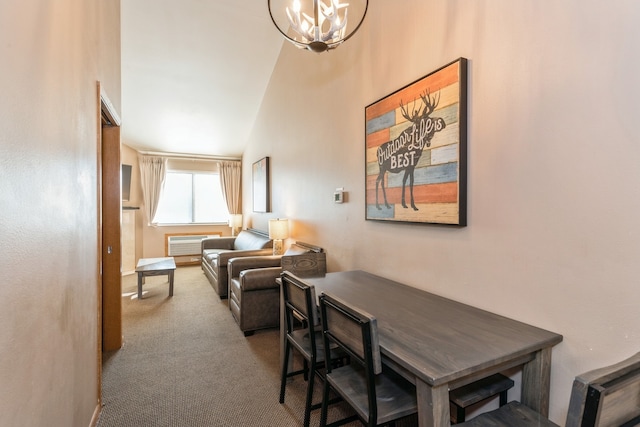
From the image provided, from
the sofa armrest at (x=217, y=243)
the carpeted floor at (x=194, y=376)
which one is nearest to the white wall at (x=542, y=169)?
the carpeted floor at (x=194, y=376)

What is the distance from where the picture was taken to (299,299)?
1812 mm

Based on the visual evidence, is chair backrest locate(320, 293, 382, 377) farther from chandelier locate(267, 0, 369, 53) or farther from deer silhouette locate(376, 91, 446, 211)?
chandelier locate(267, 0, 369, 53)

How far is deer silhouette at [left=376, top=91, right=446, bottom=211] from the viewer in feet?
6.07

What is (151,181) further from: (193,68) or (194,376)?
(194,376)

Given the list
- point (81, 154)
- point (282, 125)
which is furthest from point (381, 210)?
point (282, 125)

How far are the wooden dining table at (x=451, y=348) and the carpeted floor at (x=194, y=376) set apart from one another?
96cm

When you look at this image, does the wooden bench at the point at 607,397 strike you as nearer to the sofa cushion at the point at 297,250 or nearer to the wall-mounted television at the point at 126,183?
the sofa cushion at the point at 297,250

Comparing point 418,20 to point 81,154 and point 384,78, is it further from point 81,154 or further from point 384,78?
point 81,154

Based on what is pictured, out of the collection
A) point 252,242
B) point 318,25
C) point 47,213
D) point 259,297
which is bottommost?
point 259,297

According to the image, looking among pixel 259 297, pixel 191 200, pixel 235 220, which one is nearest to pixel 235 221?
pixel 235 220

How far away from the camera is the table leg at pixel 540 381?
50.1 inches

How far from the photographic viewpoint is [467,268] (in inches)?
66.4

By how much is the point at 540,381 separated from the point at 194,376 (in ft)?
7.61

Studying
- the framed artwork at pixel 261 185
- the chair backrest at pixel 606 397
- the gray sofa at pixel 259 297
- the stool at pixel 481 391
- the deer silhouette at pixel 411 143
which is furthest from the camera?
the framed artwork at pixel 261 185
